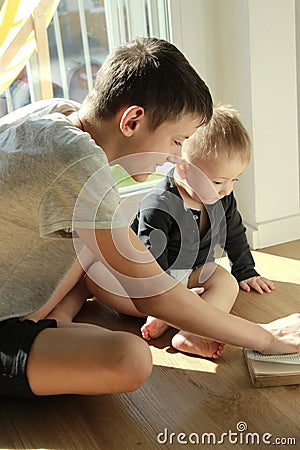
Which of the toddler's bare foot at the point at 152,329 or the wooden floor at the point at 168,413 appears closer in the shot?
the wooden floor at the point at 168,413

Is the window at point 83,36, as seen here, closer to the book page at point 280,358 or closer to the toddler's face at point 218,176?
the toddler's face at point 218,176

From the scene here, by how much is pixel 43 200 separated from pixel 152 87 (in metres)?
0.27

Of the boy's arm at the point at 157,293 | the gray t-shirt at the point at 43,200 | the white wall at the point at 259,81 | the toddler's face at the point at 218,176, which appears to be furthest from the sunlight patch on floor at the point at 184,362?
the white wall at the point at 259,81

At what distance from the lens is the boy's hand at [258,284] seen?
173 centimetres

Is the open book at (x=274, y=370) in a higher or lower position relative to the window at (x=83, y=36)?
lower

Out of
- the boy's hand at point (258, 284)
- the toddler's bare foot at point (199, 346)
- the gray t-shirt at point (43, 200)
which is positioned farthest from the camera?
the boy's hand at point (258, 284)

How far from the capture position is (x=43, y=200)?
1241 mm

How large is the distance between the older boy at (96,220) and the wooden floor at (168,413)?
0.05m

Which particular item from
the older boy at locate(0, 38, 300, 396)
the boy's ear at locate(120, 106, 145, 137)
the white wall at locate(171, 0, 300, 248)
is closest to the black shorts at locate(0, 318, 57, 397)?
the older boy at locate(0, 38, 300, 396)

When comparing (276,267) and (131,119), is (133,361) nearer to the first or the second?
(131,119)

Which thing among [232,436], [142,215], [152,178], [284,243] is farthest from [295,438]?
[152,178]

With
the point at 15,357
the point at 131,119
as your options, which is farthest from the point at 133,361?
the point at 131,119

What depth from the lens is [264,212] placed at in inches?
78.5

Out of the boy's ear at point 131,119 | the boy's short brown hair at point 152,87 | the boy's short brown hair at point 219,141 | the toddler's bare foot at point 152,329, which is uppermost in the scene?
the boy's short brown hair at point 152,87
